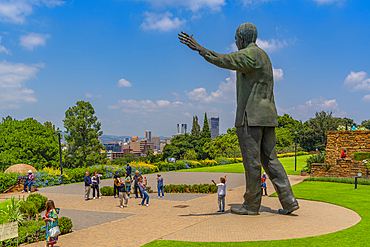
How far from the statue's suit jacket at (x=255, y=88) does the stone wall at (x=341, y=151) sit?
1580 cm

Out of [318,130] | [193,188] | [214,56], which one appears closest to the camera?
[214,56]

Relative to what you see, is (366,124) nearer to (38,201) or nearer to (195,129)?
(195,129)

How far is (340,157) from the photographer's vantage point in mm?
23297

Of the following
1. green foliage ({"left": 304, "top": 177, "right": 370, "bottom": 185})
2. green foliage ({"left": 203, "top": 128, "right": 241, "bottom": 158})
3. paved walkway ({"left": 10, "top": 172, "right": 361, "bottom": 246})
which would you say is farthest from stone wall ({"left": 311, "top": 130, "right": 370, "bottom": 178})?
green foliage ({"left": 203, "top": 128, "right": 241, "bottom": 158})

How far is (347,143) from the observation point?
23.3 meters

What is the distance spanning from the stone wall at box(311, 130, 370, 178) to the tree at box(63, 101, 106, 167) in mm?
31040

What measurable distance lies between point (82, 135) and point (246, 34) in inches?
1504

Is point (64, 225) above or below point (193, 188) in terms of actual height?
above

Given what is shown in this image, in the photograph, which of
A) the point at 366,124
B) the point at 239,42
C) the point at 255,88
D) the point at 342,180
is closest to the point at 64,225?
the point at 255,88

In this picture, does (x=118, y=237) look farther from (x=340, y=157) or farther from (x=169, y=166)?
(x=169, y=166)

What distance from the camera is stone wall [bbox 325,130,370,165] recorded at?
2261 centimetres

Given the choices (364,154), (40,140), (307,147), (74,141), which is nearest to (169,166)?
(74,141)

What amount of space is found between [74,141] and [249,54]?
38.9 meters

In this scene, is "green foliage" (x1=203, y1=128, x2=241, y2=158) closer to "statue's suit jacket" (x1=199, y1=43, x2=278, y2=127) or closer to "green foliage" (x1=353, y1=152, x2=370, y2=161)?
"green foliage" (x1=353, y1=152, x2=370, y2=161)
